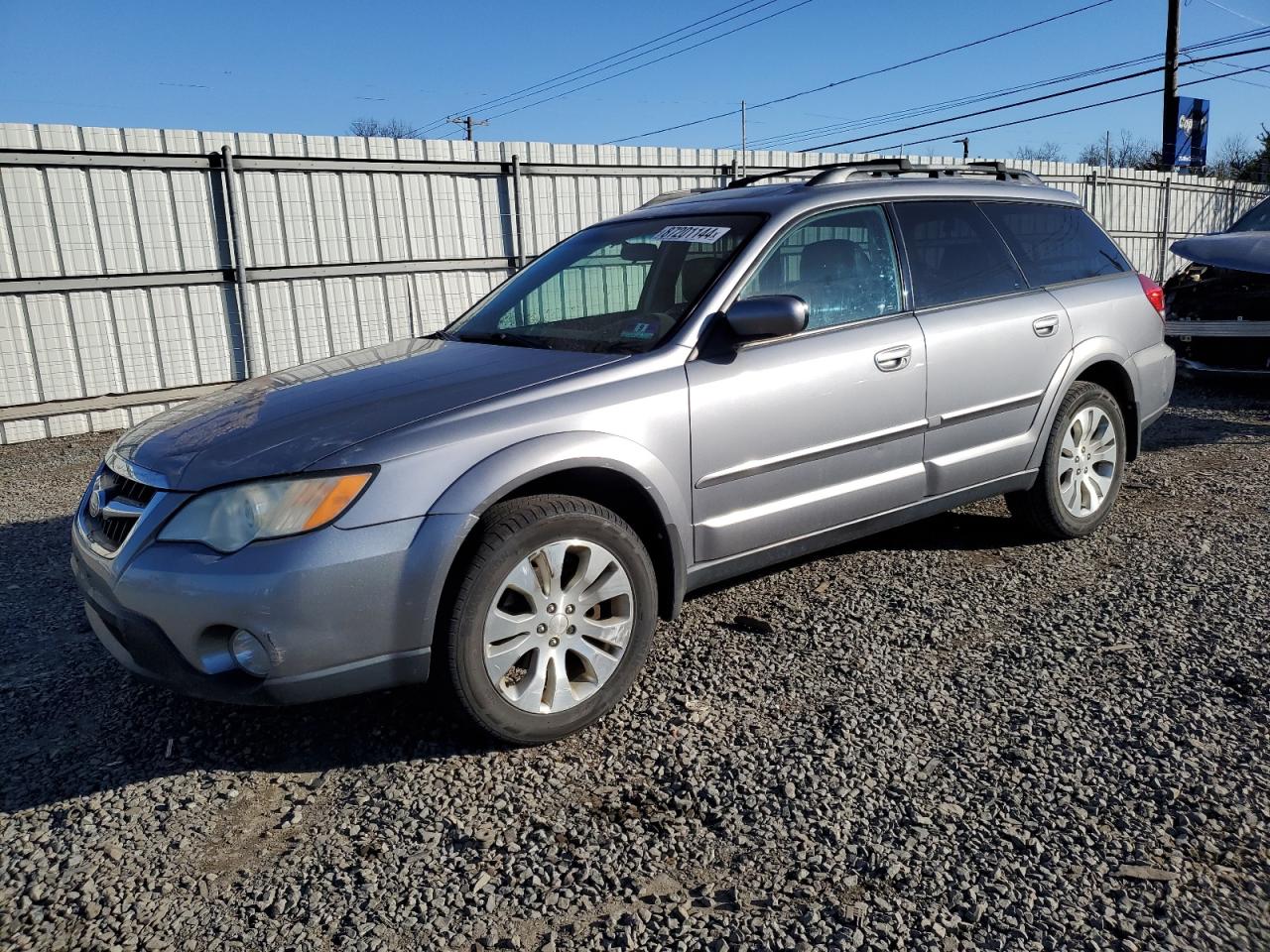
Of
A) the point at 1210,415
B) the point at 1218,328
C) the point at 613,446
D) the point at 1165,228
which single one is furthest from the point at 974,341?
the point at 1165,228

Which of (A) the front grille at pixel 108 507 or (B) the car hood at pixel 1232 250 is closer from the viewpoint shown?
(A) the front grille at pixel 108 507

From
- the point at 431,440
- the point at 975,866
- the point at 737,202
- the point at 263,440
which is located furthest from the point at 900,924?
the point at 737,202

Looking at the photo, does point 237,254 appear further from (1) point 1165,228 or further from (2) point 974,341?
(1) point 1165,228

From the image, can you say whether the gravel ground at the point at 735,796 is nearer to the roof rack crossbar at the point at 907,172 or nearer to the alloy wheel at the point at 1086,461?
the alloy wheel at the point at 1086,461

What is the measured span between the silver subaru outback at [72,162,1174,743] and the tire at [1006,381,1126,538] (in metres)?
0.02

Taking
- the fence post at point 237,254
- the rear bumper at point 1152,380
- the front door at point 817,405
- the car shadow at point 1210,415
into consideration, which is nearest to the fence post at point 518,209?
the fence post at point 237,254

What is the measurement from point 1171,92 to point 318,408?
26973 millimetres

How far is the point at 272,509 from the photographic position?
2.75 metres

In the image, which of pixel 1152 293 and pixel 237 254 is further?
pixel 237 254

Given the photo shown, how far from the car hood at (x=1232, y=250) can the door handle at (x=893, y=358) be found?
18.8 ft

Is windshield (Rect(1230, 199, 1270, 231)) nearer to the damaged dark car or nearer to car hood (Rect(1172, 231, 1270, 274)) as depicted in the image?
→ car hood (Rect(1172, 231, 1270, 274))

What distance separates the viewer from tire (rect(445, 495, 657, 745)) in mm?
2912

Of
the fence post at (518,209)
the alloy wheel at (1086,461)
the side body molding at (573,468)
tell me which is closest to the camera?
the side body molding at (573,468)

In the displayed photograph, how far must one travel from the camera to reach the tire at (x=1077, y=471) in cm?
473
